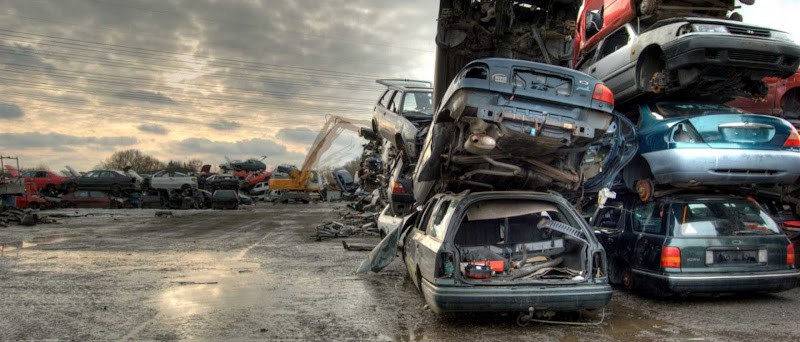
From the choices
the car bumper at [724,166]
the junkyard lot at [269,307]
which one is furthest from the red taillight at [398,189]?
the car bumper at [724,166]

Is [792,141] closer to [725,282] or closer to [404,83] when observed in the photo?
[725,282]

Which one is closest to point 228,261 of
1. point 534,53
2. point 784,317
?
point 534,53

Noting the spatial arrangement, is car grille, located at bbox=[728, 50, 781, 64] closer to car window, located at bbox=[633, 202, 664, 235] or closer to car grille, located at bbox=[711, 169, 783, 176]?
car grille, located at bbox=[711, 169, 783, 176]

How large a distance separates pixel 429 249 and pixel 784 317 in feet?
11.9

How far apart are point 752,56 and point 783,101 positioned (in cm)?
448

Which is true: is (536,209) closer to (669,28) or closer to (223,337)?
(223,337)

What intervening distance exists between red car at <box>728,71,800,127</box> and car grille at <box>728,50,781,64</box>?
362cm

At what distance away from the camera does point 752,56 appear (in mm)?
7449

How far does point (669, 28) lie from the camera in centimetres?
805

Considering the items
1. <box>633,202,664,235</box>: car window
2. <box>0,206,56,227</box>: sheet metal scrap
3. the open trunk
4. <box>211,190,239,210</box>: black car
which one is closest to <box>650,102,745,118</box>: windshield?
<box>633,202,664,235</box>: car window

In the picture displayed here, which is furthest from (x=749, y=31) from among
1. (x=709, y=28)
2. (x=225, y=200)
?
(x=225, y=200)

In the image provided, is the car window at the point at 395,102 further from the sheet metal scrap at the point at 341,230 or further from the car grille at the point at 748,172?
the car grille at the point at 748,172

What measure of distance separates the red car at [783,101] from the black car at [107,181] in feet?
92.9

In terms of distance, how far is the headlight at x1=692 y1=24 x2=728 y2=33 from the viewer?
7570 mm
